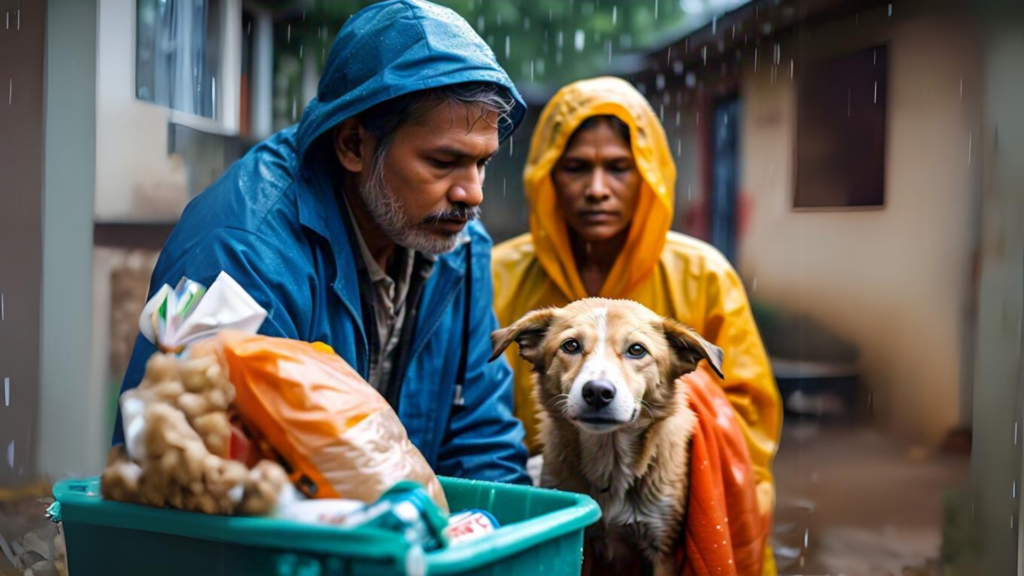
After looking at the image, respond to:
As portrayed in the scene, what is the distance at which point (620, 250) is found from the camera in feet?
9.53

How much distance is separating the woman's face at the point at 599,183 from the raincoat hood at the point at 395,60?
2.82ft

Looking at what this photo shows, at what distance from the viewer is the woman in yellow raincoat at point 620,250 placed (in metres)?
2.71

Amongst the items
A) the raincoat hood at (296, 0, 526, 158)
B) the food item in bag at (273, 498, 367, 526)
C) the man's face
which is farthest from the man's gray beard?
the food item in bag at (273, 498, 367, 526)

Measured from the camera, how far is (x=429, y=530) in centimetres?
111

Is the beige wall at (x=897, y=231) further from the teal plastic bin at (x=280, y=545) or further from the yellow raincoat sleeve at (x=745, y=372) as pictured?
the teal plastic bin at (x=280, y=545)

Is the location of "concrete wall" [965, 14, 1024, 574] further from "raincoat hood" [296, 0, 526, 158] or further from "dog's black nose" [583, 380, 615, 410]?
"raincoat hood" [296, 0, 526, 158]

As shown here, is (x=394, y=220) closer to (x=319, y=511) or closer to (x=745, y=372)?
(x=319, y=511)

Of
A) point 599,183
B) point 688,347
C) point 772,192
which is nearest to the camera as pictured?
point 688,347

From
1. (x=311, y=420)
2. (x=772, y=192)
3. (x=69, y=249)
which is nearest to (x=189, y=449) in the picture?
(x=311, y=420)

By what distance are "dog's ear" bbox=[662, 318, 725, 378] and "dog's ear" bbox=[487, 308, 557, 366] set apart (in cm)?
30

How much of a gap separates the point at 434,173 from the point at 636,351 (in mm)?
643

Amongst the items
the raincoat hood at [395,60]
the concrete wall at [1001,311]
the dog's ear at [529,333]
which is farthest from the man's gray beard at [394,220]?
the concrete wall at [1001,311]

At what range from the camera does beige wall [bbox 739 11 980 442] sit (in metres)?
3.54

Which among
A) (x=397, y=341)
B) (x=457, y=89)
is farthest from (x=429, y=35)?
(x=397, y=341)
